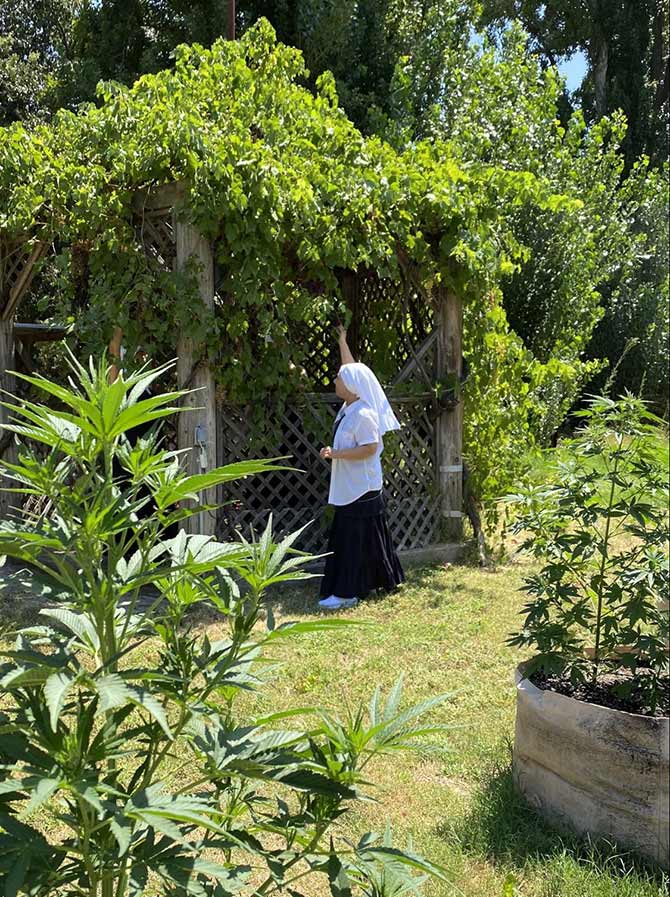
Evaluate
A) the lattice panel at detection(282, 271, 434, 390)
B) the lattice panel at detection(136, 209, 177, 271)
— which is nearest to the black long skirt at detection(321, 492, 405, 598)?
the lattice panel at detection(282, 271, 434, 390)

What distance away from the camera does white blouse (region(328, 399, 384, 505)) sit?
600cm

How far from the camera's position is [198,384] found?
20.4 feet

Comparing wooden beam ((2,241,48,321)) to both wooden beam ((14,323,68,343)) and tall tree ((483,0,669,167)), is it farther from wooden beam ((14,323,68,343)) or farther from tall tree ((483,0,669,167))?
tall tree ((483,0,669,167))

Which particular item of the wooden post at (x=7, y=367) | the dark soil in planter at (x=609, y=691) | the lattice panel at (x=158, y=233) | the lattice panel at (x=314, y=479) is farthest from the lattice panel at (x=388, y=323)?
the dark soil in planter at (x=609, y=691)

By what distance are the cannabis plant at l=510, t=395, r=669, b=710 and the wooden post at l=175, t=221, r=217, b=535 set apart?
3.34 metres

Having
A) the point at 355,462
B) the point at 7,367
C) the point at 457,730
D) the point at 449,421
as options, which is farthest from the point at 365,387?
the point at 7,367

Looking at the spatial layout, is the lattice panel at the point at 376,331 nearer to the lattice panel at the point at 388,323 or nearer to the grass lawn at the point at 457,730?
the lattice panel at the point at 388,323

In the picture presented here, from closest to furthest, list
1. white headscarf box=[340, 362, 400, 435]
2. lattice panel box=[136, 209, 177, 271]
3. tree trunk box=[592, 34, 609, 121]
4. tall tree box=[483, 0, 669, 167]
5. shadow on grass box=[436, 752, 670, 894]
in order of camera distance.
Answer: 1. shadow on grass box=[436, 752, 670, 894]
2. white headscarf box=[340, 362, 400, 435]
3. lattice panel box=[136, 209, 177, 271]
4. tall tree box=[483, 0, 669, 167]
5. tree trunk box=[592, 34, 609, 121]

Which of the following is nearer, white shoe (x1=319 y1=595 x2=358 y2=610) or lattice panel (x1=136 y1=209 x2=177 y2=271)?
white shoe (x1=319 y1=595 x2=358 y2=610)

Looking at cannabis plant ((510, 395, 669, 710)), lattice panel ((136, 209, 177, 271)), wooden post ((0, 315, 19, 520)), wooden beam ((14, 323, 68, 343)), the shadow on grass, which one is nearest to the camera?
the shadow on grass

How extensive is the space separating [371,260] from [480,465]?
2.19 metres

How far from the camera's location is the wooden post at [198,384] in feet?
19.9

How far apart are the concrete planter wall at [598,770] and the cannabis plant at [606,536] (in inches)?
7.5

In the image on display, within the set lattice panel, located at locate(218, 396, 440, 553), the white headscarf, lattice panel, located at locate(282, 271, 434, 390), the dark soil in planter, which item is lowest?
the dark soil in planter
